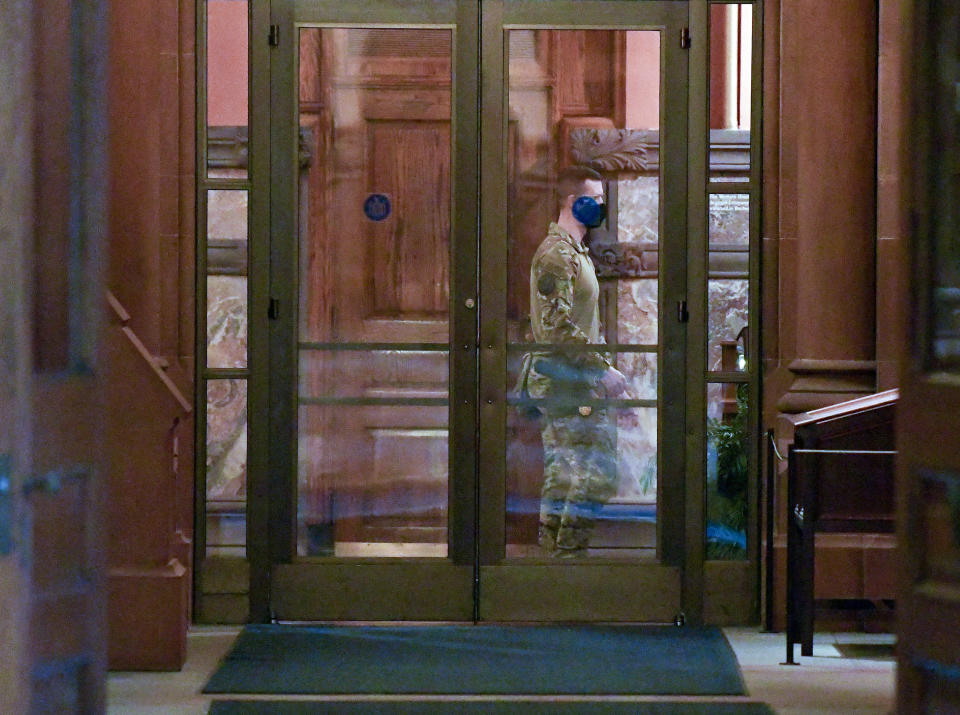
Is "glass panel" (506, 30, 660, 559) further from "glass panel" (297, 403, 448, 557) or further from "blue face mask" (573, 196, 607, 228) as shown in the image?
"glass panel" (297, 403, 448, 557)

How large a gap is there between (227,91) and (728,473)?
2616mm

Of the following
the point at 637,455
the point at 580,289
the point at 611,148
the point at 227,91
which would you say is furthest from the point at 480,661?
the point at 227,91

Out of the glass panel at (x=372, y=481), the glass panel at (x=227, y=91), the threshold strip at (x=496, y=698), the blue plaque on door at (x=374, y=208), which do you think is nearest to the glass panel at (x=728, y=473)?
the glass panel at (x=372, y=481)

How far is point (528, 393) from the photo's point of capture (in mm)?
6031

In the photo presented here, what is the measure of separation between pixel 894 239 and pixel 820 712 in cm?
205

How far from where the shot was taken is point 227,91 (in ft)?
19.6

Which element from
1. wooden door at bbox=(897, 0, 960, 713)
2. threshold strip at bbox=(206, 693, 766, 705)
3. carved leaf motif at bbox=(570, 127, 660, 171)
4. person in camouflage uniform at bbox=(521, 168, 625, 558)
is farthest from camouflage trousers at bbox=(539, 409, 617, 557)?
wooden door at bbox=(897, 0, 960, 713)

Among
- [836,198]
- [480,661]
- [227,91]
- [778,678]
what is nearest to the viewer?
[778,678]

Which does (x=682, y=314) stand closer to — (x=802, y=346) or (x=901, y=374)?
(x=802, y=346)

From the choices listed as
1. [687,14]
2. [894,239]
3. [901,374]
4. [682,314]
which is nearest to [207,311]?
[682,314]

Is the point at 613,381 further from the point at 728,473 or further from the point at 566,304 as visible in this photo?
the point at 728,473

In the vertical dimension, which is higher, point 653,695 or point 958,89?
point 958,89

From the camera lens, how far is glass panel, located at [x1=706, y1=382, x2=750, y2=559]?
6.00 meters

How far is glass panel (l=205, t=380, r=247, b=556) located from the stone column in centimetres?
223
